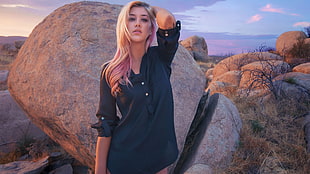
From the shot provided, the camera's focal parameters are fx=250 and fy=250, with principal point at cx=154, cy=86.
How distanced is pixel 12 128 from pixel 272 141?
469cm

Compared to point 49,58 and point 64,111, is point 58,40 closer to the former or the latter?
point 49,58

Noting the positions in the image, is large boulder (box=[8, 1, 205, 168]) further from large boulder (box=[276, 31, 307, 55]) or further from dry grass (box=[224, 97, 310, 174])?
large boulder (box=[276, 31, 307, 55])

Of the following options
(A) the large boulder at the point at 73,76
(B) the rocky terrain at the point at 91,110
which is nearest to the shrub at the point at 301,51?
(B) the rocky terrain at the point at 91,110

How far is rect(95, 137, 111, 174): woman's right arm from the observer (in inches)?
67.9

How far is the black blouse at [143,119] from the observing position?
65.0 inches

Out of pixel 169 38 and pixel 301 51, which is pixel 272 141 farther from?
pixel 301 51

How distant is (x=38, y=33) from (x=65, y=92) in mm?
1172

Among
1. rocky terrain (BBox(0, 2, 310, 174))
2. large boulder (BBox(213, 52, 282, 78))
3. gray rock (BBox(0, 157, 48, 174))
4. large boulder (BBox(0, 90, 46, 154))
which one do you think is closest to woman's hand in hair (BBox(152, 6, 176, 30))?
rocky terrain (BBox(0, 2, 310, 174))

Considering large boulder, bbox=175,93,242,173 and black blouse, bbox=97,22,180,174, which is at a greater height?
black blouse, bbox=97,22,180,174

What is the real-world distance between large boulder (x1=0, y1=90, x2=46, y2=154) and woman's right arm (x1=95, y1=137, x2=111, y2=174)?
358cm

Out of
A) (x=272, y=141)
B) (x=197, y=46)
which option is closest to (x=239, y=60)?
(x=272, y=141)

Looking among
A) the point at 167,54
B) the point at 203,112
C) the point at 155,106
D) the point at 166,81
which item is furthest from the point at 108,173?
the point at 203,112

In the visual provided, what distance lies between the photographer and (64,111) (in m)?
3.01

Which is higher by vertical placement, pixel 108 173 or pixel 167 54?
pixel 167 54
